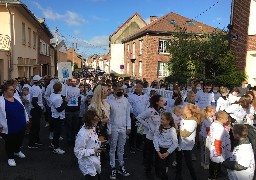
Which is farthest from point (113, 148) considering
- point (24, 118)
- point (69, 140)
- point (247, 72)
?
point (247, 72)

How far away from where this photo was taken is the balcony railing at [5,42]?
57.7 ft

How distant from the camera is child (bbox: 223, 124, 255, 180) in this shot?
4.61 metres

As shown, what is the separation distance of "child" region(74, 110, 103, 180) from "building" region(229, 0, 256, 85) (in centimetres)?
1331

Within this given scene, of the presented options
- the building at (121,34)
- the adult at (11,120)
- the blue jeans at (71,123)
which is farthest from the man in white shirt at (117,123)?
the building at (121,34)

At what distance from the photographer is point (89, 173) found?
469 cm

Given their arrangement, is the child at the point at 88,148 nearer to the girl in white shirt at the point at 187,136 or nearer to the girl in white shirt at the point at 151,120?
the girl in white shirt at the point at 151,120

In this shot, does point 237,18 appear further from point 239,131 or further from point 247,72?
point 239,131

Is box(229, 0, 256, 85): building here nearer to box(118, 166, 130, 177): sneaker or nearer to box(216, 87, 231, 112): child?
box(216, 87, 231, 112): child

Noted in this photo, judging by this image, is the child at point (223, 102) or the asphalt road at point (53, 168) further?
the child at point (223, 102)

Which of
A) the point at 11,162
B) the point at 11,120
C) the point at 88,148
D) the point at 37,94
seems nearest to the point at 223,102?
the point at 37,94

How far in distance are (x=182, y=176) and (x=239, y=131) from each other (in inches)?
98.3

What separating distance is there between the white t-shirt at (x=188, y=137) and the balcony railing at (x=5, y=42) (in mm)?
14422

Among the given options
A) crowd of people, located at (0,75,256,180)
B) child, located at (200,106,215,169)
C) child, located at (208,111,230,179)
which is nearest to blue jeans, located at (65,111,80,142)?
crowd of people, located at (0,75,256,180)

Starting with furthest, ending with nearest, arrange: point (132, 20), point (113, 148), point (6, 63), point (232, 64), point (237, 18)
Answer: point (132, 20) → point (232, 64) → point (6, 63) → point (237, 18) → point (113, 148)
